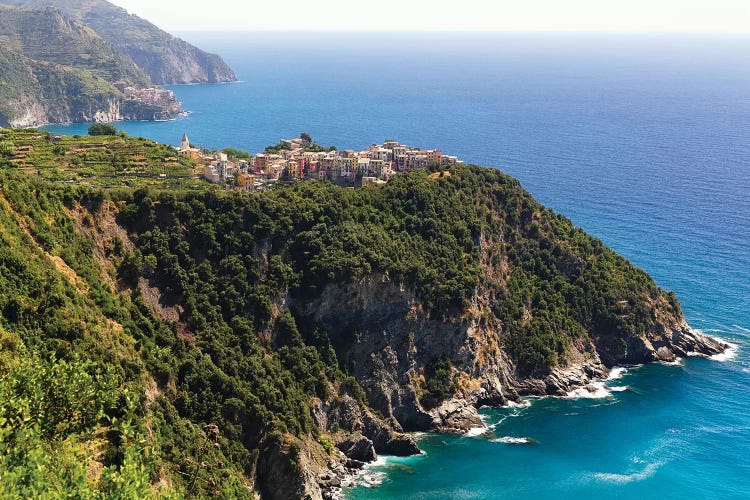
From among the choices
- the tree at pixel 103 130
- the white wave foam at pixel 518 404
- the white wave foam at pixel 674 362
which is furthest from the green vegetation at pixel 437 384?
the tree at pixel 103 130

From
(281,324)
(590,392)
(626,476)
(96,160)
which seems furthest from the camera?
(96,160)

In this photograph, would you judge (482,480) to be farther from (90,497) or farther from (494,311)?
(90,497)

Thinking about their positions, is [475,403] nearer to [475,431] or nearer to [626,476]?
[475,431]

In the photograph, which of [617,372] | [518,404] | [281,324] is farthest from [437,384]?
[617,372]

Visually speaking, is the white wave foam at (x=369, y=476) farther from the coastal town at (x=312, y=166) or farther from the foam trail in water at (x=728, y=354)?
the foam trail in water at (x=728, y=354)

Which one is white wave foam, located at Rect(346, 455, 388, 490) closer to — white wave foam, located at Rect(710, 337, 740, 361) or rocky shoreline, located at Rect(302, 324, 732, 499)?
rocky shoreline, located at Rect(302, 324, 732, 499)
